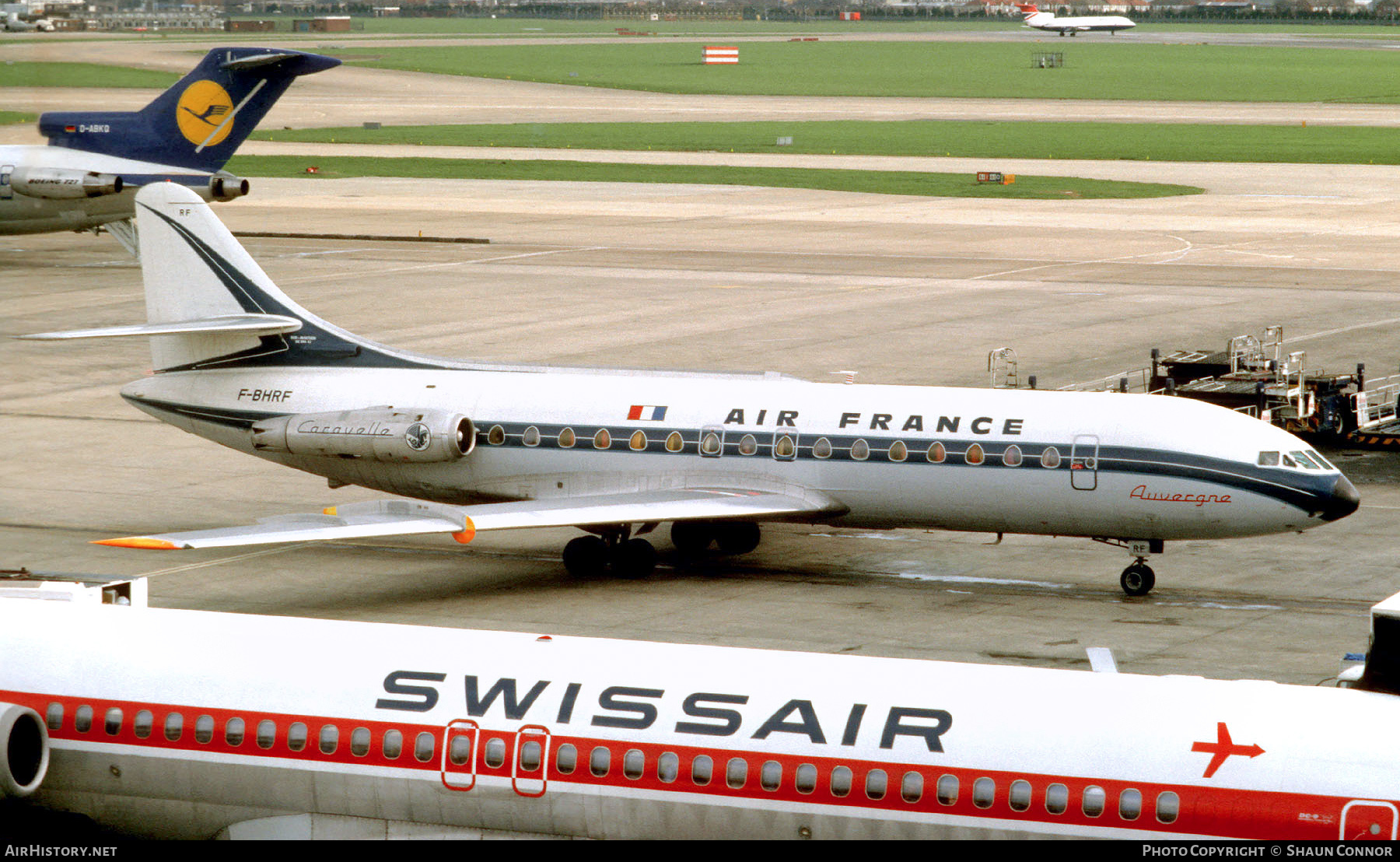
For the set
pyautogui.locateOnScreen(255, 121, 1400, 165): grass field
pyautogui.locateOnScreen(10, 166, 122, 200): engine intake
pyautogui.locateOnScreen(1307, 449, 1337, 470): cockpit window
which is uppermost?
pyautogui.locateOnScreen(255, 121, 1400, 165): grass field

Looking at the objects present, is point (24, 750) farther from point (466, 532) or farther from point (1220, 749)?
point (466, 532)

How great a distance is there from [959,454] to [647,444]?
4.64 meters

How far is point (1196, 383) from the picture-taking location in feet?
120

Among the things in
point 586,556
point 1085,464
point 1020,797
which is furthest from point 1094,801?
point 586,556

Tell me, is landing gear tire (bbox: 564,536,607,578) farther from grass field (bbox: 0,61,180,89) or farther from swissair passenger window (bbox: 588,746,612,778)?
grass field (bbox: 0,61,180,89)

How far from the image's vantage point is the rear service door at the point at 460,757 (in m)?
13.7

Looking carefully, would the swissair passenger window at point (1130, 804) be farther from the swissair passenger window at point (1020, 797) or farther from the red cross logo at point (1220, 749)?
Answer: the swissair passenger window at point (1020, 797)

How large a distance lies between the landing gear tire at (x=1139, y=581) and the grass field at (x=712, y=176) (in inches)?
2228

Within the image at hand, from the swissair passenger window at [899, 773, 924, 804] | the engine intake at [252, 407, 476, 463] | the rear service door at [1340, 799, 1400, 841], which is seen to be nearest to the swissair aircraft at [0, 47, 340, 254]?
the engine intake at [252, 407, 476, 463]

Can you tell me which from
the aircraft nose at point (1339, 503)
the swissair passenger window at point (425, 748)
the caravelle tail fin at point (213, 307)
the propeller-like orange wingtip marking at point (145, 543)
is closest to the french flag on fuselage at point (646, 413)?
the caravelle tail fin at point (213, 307)

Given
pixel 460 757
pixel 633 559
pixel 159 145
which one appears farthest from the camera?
pixel 159 145

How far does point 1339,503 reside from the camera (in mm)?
24953

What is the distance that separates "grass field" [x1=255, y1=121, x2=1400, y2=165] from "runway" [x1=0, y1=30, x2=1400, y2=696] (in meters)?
7.09

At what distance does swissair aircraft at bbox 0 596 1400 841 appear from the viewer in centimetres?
1246
